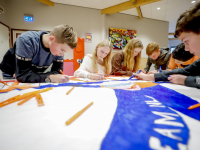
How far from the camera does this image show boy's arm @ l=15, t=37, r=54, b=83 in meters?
0.74

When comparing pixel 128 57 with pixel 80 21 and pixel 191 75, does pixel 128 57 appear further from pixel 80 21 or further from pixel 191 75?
pixel 80 21

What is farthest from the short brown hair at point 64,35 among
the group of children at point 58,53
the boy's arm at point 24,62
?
the boy's arm at point 24,62

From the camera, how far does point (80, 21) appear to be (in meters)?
3.31

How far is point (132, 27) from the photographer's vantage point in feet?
12.5

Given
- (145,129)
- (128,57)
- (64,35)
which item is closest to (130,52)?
(128,57)

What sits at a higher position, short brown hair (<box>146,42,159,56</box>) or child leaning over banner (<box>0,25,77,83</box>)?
short brown hair (<box>146,42,159,56</box>)

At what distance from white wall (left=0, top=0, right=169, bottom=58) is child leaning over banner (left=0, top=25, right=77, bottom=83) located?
2.39 meters

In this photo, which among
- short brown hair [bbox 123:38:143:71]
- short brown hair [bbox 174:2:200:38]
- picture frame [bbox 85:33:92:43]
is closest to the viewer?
short brown hair [bbox 174:2:200:38]

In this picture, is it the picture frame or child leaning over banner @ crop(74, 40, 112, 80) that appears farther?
the picture frame

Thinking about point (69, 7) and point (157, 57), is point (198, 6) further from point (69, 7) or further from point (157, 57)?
point (69, 7)

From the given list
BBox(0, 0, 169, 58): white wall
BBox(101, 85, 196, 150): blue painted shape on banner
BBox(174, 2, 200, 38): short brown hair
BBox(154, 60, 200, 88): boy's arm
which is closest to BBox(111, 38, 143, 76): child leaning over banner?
BBox(154, 60, 200, 88): boy's arm

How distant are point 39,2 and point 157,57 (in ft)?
11.1

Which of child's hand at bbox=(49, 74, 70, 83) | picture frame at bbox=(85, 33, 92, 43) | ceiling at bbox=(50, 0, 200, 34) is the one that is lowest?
child's hand at bbox=(49, 74, 70, 83)

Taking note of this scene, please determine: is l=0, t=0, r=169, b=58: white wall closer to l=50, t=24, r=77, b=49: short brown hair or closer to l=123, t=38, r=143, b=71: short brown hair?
l=123, t=38, r=143, b=71: short brown hair
